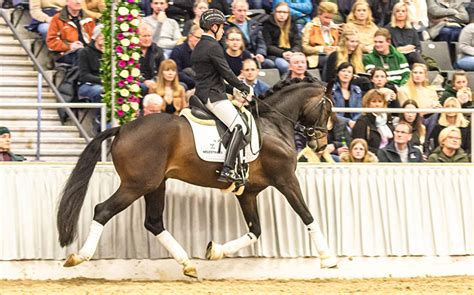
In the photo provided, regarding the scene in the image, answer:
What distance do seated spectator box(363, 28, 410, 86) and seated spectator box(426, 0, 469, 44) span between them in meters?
2.11

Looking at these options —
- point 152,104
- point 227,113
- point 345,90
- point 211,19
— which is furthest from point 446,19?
point 227,113

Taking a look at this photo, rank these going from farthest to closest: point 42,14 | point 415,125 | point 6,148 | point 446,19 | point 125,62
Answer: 1. point 446,19
2. point 42,14
3. point 415,125
4. point 125,62
5. point 6,148

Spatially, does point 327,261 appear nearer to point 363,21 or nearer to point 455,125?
point 455,125

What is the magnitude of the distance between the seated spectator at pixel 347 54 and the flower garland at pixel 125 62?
326 cm

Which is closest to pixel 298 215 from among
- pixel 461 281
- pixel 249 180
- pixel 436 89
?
pixel 249 180

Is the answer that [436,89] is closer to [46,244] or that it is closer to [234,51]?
[234,51]

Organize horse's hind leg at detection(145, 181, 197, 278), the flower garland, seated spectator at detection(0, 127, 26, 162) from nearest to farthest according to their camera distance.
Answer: horse's hind leg at detection(145, 181, 197, 278)
seated spectator at detection(0, 127, 26, 162)
the flower garland

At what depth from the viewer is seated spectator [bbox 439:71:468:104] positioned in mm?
19123

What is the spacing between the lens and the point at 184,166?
1579 centimetres

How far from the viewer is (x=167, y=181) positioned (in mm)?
16531

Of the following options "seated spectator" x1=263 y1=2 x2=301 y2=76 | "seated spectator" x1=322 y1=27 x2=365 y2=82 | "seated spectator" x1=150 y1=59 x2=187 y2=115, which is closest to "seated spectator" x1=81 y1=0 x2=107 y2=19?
"seated spectator" x1=263 y1=2 x2=301 y2=76

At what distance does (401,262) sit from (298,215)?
1.48 metres

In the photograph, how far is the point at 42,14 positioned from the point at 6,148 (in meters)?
3.78

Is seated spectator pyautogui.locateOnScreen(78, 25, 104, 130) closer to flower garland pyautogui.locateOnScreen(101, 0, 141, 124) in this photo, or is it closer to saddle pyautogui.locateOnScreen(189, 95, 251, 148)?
flower garland pyautogui.locateOnScreen(101, 0, 141, 124)
